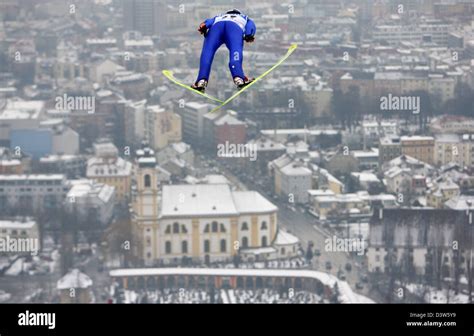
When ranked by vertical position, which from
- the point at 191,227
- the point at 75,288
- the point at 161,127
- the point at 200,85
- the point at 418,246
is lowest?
the point at 75,288

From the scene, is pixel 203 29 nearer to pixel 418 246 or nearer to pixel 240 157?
pixel 418 246

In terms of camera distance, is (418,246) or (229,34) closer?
(229,34)

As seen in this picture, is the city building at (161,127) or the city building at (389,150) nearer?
the city building at (389,150)

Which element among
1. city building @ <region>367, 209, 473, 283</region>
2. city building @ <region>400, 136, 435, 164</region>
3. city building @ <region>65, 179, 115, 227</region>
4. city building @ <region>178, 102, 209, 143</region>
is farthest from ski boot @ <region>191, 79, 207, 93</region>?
city building @ <region>178, 102, 209, 143</region>

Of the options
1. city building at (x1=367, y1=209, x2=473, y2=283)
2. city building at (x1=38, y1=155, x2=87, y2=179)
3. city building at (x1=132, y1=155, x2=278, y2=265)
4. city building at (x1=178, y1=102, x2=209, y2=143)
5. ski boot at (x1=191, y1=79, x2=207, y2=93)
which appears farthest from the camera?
city building at (x1=178, y1=102, x2=209, y2=143)

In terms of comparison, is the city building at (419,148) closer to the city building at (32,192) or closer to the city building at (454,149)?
the city building at (454,149)

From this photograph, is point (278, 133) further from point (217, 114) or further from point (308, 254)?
point (308, 254)

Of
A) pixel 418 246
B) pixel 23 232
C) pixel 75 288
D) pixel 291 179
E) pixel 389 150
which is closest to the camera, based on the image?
pixel 75 288

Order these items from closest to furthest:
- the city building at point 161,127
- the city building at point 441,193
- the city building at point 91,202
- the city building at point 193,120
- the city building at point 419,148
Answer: the city building at point 91,202
the city building at point 441,193
the city building at point 419,148
the city building at point 161,127
the city building at point 193,120

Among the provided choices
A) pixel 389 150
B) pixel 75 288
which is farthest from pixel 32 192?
pixel 389 150

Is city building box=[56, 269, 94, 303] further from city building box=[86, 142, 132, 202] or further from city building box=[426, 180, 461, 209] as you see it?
city building box=[426, 180, 461, 209]

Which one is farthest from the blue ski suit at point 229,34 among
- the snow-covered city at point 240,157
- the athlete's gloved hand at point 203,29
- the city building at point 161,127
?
the city building at point 161,127
